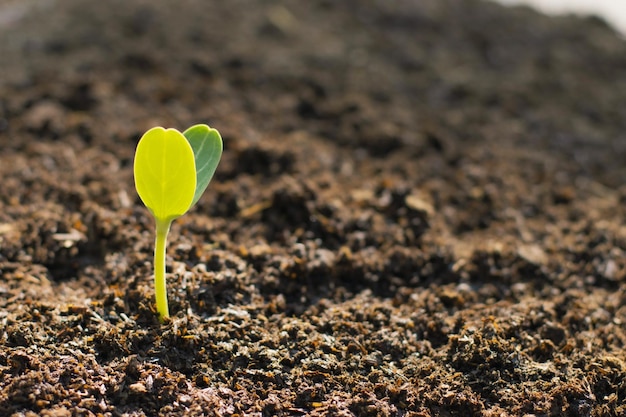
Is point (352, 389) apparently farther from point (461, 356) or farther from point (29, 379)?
point (29, 379)

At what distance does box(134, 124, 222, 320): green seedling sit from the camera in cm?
110

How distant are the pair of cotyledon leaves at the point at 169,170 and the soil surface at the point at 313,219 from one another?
0.26 metres

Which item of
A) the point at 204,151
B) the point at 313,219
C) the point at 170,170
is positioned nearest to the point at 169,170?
the point at 170,170

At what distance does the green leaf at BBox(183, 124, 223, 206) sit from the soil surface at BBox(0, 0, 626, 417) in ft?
0.90

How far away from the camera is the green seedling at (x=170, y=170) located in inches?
43.3

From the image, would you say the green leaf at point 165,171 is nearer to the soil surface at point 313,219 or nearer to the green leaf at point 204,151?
A: the green leaf at point 204,151

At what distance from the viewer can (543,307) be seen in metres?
1.46

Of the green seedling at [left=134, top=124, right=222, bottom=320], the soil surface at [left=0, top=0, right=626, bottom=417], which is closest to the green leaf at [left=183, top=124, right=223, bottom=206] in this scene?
the green seedling at [left=134, top=124, right=222, bottom=320]

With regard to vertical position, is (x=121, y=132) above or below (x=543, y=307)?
below

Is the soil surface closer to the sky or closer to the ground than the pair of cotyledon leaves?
closer to the ground

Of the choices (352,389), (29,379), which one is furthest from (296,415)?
(29,379)

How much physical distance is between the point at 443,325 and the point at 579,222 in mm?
765

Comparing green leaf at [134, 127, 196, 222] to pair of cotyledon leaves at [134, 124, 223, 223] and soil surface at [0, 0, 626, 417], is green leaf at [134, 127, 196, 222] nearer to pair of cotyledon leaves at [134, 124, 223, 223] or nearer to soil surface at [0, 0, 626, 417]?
pair of cotyledon leaves at [134, 124, 223, 223]

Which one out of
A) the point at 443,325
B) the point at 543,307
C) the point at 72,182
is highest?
the point at 543,307
